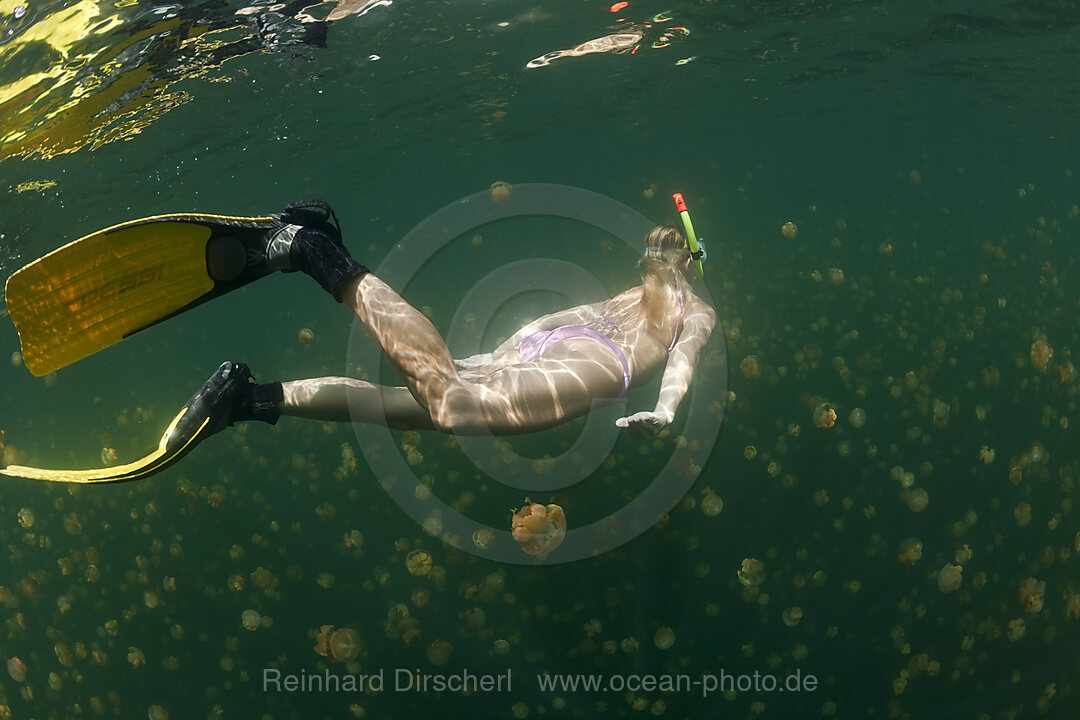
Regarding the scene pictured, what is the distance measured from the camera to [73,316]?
4.12 meters

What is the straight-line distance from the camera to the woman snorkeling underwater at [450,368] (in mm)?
3666

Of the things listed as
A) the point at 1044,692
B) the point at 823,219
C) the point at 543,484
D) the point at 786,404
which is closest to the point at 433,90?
the point at 543,484

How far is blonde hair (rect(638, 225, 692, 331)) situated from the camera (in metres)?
4.68

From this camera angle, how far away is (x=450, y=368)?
3.69 meters

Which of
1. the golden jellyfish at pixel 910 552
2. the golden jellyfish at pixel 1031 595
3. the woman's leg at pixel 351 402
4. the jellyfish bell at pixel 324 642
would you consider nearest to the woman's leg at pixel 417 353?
the woman's leg at pixel 351 402

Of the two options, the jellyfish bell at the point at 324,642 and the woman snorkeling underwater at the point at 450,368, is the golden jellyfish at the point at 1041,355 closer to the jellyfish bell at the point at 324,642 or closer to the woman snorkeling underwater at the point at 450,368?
the woman snorkeling underwater at the point at 450,368

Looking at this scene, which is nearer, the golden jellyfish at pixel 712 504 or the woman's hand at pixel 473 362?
the woman's hand at pixel 473 362

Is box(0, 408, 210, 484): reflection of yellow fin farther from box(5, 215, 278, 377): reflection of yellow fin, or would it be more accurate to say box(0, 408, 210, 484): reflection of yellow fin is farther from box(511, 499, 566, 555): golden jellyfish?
box(511, 499, 566, 555): golden jellyfish

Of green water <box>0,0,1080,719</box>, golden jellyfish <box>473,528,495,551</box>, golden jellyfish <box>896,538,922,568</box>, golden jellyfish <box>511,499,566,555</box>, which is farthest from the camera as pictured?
green water <box>0,0,1080,719</box>

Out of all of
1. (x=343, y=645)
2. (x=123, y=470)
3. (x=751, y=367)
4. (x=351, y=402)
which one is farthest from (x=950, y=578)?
(x=123, y=470)

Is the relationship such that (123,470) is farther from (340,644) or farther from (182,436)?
(340,644)

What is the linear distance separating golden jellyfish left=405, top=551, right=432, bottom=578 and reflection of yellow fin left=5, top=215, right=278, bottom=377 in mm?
3251

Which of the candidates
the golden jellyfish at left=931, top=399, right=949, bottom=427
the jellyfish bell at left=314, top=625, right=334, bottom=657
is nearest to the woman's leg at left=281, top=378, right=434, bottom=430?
the jellyfish bell at left=314, top=625, right=334, bottom=657

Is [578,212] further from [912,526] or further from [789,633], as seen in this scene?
[789,633]
